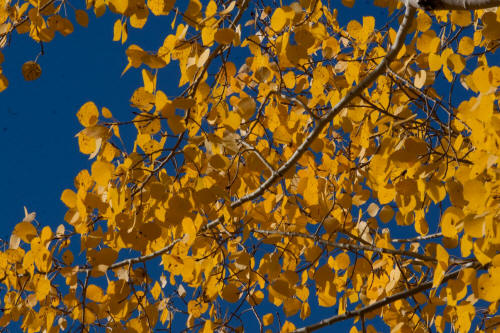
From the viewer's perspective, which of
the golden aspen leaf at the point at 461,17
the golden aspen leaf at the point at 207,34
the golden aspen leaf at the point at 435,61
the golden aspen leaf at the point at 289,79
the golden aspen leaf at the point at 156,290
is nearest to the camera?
the golden aspen leaf at the point at 207,34

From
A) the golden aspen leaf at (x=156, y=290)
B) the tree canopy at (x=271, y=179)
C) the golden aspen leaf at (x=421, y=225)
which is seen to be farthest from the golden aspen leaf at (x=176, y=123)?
the golden aspen leaf at (x=156, y=290)

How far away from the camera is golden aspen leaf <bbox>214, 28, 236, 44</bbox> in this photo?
152 cm

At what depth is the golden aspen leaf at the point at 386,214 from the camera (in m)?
2.00

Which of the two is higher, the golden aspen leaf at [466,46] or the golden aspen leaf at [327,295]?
the golden aspen leaf at [466,46]

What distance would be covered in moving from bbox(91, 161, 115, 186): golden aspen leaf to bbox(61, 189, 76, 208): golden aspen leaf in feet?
0.45

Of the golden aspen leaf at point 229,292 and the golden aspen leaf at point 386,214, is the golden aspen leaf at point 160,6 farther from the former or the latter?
the golden aspen leaf at point 386,214

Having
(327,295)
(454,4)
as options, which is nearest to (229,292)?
(327,295)

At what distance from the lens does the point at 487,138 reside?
1.24m

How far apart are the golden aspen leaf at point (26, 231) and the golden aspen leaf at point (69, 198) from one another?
8.0 inches

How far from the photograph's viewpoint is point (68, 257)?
5.73ft

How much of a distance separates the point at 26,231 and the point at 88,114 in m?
0.49

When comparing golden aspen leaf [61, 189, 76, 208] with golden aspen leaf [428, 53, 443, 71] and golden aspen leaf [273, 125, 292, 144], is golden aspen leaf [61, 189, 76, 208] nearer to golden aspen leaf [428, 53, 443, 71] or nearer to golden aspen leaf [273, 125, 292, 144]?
golden aspen leaf [273, 125, 292, 144]

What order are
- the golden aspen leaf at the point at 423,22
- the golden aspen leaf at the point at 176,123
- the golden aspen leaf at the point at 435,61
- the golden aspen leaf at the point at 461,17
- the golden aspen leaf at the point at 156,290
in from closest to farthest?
the golden aspen leaf at the point at 176,123, the golden aspen leaf at the point at 435,61, the golden aspen leaf at the point at 461,17, the golden aspen leaf at the point at 423,22, the golden aspen leaf at the point at 156,290

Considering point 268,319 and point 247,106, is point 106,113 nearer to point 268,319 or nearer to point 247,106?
point 247,106
